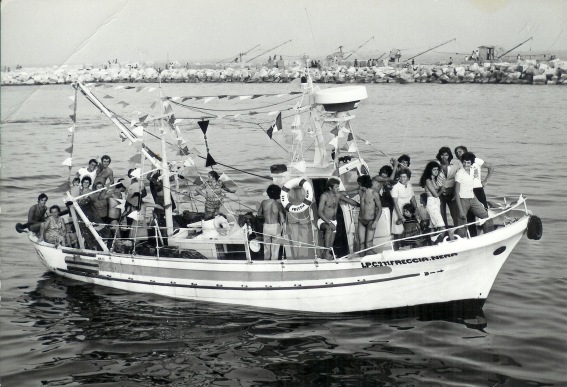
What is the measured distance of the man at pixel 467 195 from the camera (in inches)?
528

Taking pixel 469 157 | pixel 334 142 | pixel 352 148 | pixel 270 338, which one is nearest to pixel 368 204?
pixel 334 142

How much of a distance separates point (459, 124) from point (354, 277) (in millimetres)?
35577

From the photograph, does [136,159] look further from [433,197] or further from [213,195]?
[433,197]

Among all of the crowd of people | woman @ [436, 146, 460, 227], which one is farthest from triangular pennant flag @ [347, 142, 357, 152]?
woman @ [436, 146, 460, 227]

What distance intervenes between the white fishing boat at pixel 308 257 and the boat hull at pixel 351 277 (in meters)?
0.02

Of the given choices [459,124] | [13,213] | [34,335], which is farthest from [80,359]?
[459,124]

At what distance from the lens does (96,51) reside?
53.5m

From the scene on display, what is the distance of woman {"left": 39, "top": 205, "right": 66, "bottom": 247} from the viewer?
1645 cm

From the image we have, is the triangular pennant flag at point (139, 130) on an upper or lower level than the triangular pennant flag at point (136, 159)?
upper

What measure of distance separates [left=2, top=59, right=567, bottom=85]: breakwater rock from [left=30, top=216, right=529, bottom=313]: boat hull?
44330 mm

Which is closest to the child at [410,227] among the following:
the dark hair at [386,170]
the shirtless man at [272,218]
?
the dark hair at [386,170]

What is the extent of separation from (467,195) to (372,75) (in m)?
61.4

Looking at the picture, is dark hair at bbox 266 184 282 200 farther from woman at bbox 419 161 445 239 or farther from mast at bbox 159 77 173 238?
woman at bbox 419 161 445 239

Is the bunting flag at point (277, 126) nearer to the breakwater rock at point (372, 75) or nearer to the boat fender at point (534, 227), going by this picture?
the boat fender at point (534, 227)
